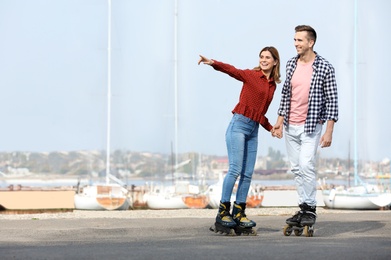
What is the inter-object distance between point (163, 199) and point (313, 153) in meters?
27.8

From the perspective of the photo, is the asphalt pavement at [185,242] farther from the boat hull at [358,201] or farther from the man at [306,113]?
the boat hull at [358,201]

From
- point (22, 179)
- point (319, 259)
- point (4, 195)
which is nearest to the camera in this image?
point (319, 259)

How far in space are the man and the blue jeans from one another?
372 mm

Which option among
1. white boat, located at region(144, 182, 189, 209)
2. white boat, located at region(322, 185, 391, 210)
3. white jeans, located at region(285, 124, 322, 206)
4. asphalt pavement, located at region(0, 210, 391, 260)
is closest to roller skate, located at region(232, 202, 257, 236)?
asphalt pavement, located at region(0, 210, 391, 260)

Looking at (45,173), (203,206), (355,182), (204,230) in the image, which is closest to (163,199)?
(203,206)

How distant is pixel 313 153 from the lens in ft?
32.0

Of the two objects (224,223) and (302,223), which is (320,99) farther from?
(224,223)

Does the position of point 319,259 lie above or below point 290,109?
below

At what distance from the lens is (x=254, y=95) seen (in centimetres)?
1018

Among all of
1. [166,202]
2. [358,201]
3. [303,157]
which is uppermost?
[303,157]

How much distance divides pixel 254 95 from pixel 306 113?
23.3 inches

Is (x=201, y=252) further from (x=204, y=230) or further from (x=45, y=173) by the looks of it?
(x=45, y=173)

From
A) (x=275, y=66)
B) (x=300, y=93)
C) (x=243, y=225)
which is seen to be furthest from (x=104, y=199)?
(x=300, y=93)

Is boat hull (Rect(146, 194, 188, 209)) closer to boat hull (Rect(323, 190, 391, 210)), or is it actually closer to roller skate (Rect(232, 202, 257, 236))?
boat hull (Rect(323, 190, 391, 210))
